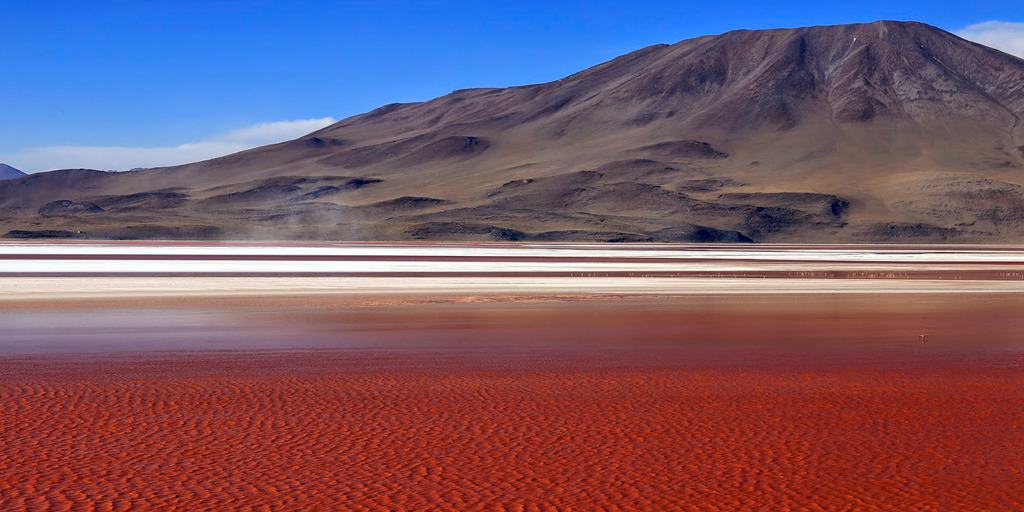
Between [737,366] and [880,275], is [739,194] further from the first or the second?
[737,366]

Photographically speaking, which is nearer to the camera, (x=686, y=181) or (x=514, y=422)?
(x=514, y=422)

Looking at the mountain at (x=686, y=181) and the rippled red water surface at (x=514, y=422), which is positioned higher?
the mountain at (x=686, y=181)

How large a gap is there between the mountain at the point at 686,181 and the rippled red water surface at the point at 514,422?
82.0m

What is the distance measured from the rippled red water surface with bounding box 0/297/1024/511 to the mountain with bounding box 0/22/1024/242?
81989mm

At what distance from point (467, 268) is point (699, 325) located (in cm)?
2262

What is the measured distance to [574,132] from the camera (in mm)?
190625

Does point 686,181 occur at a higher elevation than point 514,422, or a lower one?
higher

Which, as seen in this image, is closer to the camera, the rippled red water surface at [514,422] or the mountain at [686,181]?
the rippled red water surface at [514,422]

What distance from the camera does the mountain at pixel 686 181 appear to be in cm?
11256

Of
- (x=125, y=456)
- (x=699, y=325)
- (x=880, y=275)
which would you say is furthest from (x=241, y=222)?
(x=125, y=456)

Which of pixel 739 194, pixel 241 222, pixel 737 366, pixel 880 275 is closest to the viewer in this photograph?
pixel 737 366

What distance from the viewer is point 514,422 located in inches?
431

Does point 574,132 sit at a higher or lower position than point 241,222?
higher

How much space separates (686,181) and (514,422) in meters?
138
